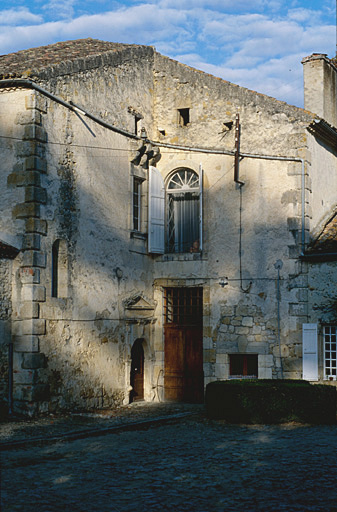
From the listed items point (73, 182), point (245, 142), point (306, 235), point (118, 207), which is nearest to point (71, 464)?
point (73, 182)

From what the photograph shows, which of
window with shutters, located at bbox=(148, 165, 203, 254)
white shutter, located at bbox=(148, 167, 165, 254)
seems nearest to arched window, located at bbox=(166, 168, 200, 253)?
window with shutters, located at bbox=(148, 165, 203, 254)

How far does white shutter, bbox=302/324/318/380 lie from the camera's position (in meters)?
14.6

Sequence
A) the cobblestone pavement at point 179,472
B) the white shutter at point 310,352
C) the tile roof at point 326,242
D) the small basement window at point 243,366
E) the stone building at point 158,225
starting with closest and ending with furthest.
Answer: the cobblestone pavement at point 179,472, the stone building at point 158,225, the white shutter at point 310,352, the tile roof at point 326,242, the small basement window at point 243,366

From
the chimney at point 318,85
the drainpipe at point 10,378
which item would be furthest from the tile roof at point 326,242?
the drainpipe at point 10,378

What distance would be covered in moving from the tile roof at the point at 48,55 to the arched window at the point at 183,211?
344 centimetres

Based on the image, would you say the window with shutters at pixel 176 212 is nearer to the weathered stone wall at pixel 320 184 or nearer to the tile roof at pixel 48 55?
the weathered stone wall at pixel 320 184

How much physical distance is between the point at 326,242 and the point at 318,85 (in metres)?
4.30

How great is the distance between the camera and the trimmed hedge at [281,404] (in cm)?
1206

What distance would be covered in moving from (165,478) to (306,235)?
28.2 feet

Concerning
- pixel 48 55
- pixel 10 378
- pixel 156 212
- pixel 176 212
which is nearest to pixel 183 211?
pixel 176 212

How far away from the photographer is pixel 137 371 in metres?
15.9

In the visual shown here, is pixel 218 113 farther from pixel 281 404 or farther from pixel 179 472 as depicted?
pixel 179 472

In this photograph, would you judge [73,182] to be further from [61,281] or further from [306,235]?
[306,235]

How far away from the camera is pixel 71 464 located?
8633 mm
